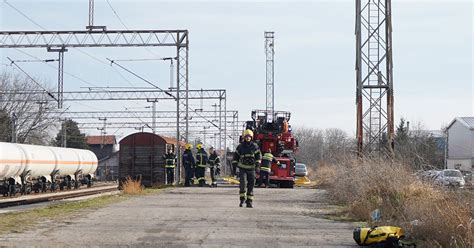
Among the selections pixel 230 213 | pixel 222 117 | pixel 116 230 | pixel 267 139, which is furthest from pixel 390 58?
pixel 222 117

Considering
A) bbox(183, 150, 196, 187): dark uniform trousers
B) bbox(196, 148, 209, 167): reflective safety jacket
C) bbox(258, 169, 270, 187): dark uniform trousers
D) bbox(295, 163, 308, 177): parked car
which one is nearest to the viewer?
bbox(258, 169, 270, 187): dark uniform trousers

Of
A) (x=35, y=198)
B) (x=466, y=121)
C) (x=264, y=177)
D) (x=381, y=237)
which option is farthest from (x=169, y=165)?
(x=466, y=121)

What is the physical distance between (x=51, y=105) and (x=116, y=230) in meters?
59.4

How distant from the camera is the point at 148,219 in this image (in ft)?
47.2

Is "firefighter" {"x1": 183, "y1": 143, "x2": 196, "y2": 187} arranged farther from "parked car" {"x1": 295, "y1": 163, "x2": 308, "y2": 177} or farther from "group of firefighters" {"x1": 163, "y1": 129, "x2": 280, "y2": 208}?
"parked car" {"x1": 295, "y1": 163, "x2": 308, "y2": 177}

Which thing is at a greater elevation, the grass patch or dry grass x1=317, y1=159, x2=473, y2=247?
dry grass x1=317, y1=159, x2=473, y2=247

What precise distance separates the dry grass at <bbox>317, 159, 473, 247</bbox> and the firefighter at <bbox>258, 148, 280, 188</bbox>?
4139 mm

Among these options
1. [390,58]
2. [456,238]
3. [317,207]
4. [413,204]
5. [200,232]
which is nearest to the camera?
[456,238]

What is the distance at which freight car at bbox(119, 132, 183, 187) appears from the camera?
3531 centimetres

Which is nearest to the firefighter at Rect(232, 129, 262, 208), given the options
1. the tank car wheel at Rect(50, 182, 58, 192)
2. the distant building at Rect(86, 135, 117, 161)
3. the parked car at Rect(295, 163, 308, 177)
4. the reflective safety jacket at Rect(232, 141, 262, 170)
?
the reflective safety jacket at Rect(232, 141, 262, 170)

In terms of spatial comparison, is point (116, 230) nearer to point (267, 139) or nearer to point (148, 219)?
point (148, 219)

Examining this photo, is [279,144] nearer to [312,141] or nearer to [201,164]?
[201,164]

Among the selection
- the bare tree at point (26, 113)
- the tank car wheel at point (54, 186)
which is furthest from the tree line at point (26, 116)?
the tank car wheel at point (54, 186)

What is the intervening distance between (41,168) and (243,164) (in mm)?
22097
